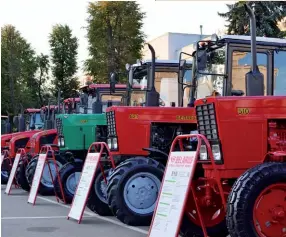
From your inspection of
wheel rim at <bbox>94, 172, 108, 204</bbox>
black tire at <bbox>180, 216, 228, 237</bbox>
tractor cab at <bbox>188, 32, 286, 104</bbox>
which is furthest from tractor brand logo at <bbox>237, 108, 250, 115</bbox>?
wheel rim at <bbox>94, 172, 108, 204</bbox>

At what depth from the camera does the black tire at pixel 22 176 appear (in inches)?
656

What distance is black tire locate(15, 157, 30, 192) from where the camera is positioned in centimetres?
1666

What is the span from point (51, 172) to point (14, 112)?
1314 inches

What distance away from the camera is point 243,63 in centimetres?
894

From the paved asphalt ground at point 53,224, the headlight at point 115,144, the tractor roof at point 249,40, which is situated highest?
Answer: the tractor roof at point 249,40

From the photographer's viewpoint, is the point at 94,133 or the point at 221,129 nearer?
the point at 221,129

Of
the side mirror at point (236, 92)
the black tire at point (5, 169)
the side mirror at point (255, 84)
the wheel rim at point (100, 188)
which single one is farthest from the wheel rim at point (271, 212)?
the black tire at point (5, 169)

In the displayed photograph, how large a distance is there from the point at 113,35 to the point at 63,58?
12718 millimetres

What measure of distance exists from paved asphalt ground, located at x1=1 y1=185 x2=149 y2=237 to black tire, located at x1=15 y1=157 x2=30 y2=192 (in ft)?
11.1

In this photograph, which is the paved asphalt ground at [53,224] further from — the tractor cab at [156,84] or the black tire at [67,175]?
the tractor cab at [156,84]

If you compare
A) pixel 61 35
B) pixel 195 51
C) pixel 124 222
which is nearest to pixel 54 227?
pixel 124 222

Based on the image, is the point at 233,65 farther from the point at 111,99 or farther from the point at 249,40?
the point at 111,99

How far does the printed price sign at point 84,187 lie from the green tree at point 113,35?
73.8 feet

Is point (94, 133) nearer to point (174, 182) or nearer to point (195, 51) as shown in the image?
point (195, 51)
